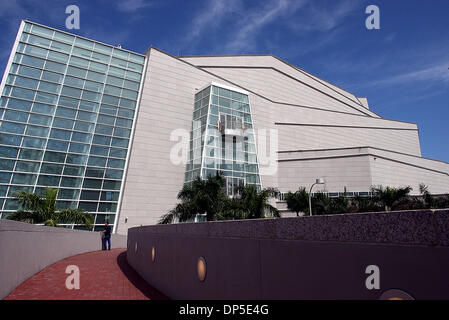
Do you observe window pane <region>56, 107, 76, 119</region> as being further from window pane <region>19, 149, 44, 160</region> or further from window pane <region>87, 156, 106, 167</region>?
window pane <region>87, 156, 106, 167</region>

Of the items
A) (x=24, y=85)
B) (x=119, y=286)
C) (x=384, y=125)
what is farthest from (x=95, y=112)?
(x=384, y=125)

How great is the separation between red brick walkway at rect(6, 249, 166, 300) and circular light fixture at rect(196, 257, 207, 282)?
2.60 m

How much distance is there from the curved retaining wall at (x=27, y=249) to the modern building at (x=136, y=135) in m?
13.3

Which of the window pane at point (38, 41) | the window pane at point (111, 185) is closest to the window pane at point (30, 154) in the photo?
the window pane at point (111, 185)

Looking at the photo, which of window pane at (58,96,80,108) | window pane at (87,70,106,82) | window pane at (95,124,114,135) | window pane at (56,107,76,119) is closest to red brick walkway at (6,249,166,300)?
window pane at (95,124,114,135)

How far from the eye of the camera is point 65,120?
29.3m

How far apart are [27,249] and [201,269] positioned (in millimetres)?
6584

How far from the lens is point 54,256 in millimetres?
12984

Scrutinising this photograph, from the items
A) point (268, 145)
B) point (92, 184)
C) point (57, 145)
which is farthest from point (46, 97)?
point (268, 145)

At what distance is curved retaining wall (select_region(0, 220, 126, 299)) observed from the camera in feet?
22.2

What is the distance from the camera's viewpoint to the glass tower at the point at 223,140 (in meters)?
32.7

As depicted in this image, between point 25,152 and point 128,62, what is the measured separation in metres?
16.3

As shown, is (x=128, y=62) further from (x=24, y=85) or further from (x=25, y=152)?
(x=25, y=152)

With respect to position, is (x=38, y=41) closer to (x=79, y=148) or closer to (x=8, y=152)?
(x=79, y=148)
